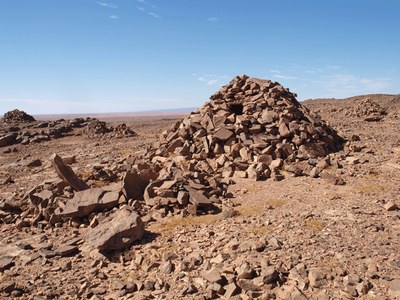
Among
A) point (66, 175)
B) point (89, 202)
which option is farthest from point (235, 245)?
point (66, 175)

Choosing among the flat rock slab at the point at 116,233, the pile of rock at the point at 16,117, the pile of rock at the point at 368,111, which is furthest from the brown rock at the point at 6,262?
the pile of rock at the point at 16,117

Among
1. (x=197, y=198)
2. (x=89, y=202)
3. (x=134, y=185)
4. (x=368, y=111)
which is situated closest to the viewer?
(x=197, y=198)

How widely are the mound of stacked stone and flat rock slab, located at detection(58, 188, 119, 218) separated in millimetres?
809

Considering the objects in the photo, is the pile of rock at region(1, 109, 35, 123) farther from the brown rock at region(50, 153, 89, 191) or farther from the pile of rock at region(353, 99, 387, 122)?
the pile of rock at region(353, 99, 387, 122)

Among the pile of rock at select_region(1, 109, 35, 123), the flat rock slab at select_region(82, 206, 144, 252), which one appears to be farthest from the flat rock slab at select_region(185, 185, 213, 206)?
the pile of rock at select_region(1, 109, 35, 123)

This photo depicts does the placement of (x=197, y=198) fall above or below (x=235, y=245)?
above

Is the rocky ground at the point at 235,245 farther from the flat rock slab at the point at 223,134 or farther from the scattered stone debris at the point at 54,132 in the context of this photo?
the scattered stone debris at the point at 54,132

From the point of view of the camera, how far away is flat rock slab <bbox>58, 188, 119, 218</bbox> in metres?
11.0

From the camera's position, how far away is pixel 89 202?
11.3 m

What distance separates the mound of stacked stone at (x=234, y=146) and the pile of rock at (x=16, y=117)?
135 feet

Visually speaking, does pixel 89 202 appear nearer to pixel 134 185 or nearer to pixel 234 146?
pixel 134 185

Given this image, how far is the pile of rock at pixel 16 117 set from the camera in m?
51.8

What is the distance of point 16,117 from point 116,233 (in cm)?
5089

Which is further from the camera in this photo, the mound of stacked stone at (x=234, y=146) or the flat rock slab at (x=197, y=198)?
the mound of stacked stone at (x=234, y=146)
